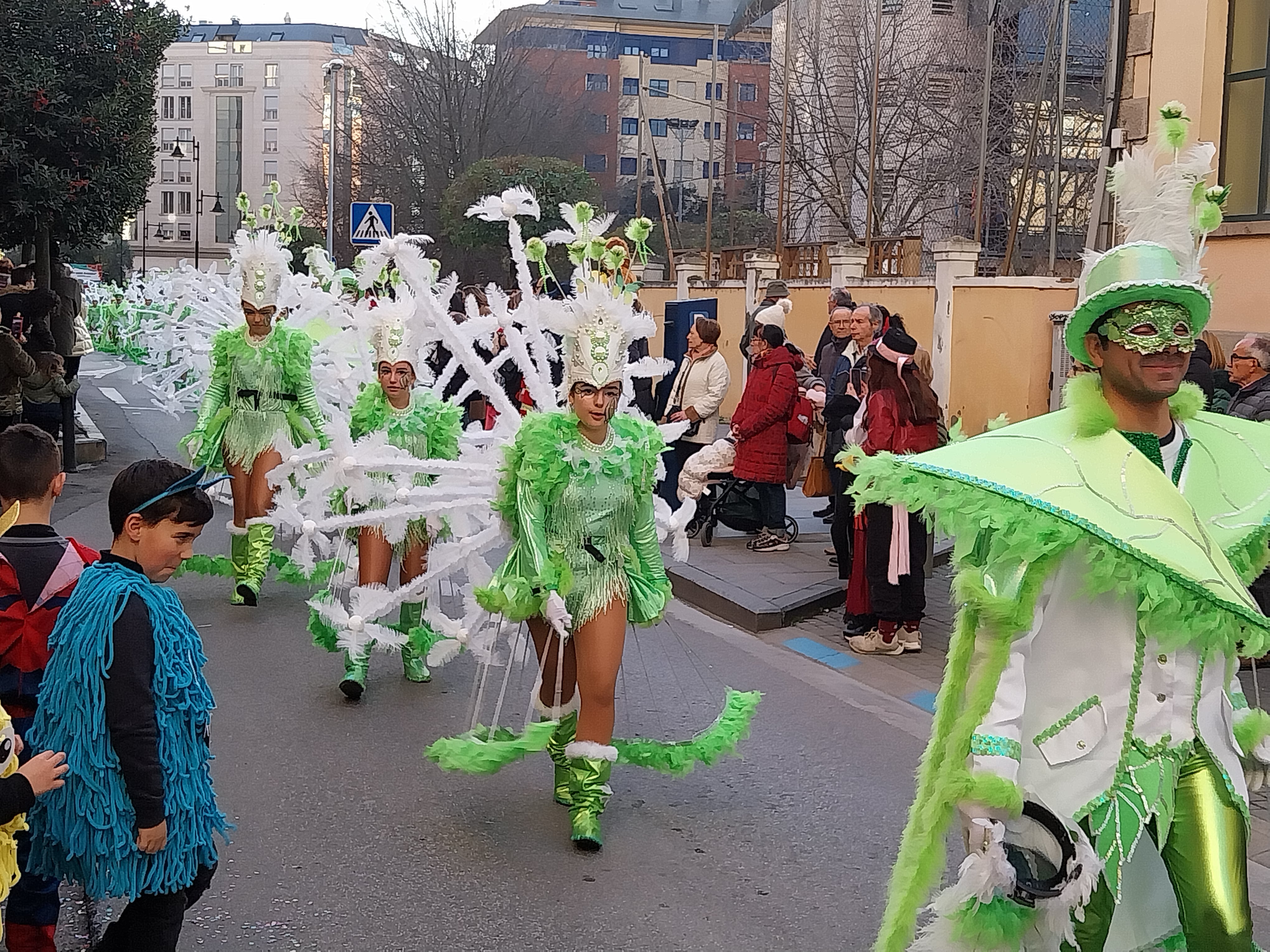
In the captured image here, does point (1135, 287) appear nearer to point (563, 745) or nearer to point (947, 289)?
point (563, 745)

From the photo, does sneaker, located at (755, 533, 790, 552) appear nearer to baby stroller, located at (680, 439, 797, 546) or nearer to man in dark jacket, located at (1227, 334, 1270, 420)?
baby stroller, located at (680, 439, 797, 546)

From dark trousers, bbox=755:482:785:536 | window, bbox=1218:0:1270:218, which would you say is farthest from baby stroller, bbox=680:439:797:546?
window, bbox=1218:0:1270:218

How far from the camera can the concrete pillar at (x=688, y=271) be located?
26547 millimetres

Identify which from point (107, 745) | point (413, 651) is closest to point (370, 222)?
point (413, 651)

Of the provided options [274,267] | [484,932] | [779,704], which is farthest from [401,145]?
[484,932]

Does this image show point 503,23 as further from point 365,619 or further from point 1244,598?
point 1244,598

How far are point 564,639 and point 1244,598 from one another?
2.77 meters

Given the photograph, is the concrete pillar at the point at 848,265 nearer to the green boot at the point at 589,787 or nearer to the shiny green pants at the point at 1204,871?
the green boot at the point at 589,787

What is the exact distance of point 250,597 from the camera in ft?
30.8

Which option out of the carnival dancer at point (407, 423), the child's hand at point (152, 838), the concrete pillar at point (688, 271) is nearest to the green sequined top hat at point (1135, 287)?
the child's hand at point (152, 838)

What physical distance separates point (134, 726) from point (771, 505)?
8415 mm

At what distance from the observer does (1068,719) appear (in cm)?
307

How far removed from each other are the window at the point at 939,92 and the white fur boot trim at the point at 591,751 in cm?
2644

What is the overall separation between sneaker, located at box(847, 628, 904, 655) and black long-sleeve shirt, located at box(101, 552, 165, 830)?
221 inches
